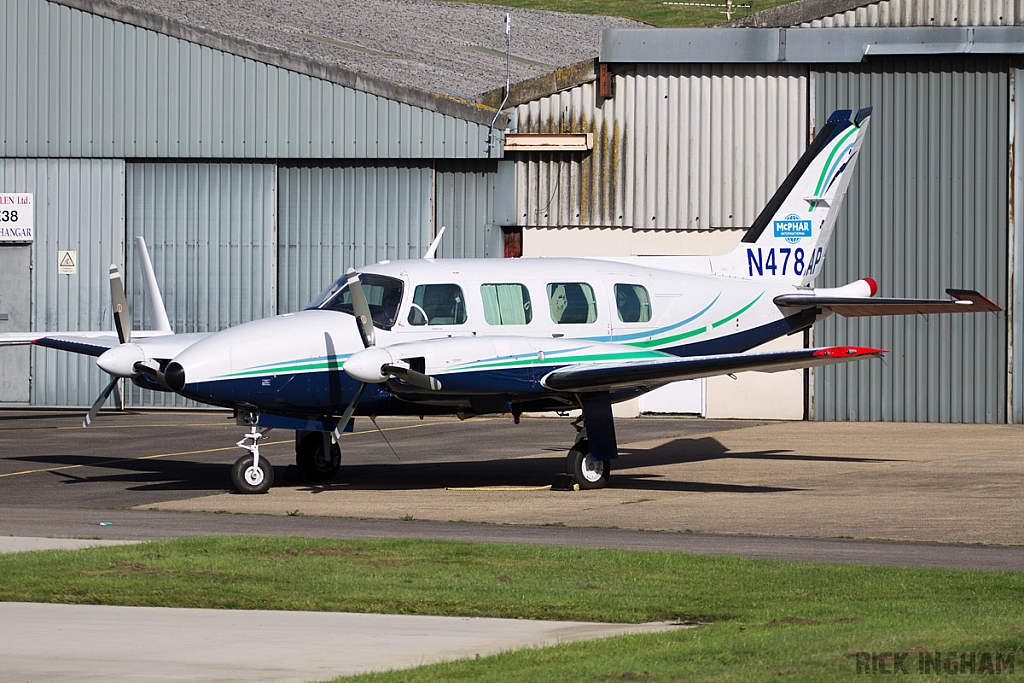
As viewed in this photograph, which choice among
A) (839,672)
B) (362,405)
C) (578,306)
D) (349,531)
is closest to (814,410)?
(578,306)

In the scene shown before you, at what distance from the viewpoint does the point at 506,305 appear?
60.2 ft

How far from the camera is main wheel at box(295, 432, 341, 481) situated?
19.4m

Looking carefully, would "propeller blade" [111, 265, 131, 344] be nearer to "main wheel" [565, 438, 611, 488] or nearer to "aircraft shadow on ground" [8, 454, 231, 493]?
"aircraft shadow on ground" [8, 454, 231, 493]

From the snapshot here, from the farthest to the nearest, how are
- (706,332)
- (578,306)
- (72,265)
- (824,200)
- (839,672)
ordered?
(72,265) → (824,200) → (706,332) → (578,306) → (839,672)

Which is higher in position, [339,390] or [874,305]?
[874,305]

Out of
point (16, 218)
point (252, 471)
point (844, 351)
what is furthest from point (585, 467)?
Answer: point (16, 218)

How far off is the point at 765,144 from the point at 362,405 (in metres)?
17.4

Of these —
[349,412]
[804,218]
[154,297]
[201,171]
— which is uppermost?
[201,171]

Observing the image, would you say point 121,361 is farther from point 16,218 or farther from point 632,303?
point 16,218

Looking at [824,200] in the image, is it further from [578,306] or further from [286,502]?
[286,502]

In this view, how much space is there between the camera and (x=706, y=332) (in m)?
20.0

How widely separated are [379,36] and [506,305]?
2585 centimetres

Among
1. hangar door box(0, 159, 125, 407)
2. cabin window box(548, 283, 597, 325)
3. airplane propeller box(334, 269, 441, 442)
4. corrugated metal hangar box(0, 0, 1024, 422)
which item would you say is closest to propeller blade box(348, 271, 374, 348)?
airplane propeller box(334, 269, 441, 442)

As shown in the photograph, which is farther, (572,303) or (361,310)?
(572,303)
